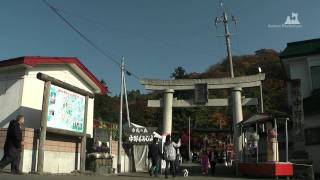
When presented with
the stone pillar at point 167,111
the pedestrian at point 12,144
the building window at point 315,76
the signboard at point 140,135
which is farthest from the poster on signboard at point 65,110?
the building window at point 315,76

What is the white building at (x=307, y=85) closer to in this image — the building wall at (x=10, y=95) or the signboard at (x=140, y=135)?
the signboard at (x=140, y=135)

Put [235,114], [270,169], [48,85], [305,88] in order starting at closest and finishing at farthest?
[48,85] → [270,169] → [305,88] → [235,114]

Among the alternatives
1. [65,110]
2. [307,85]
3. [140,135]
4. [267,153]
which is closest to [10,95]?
[65,110]

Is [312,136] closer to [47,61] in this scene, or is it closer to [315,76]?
[315,76]

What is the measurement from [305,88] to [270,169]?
9.66 meters

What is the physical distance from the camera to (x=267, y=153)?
19.1 meters

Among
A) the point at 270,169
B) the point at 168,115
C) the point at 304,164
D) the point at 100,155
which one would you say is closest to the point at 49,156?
the point at 100,155

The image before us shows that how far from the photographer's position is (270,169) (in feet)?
58.8

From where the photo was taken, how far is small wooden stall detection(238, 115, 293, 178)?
17797 millimetres

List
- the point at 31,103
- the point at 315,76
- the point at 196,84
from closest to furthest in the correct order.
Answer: the point at 31,103, the point at 315,76, the point at 196,84

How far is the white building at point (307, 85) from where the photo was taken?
22.1 meters

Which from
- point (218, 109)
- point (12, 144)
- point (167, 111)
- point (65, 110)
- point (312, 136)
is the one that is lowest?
point (12, 144)

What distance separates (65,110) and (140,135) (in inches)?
361

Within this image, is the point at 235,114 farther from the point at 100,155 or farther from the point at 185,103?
the point at 100,155
